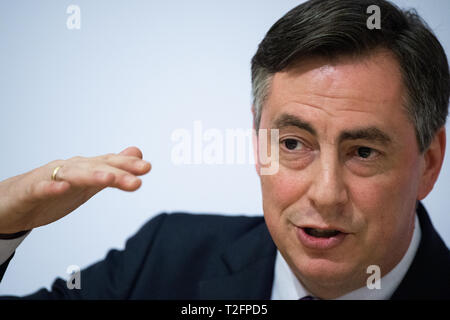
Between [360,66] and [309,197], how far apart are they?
0.48 metres

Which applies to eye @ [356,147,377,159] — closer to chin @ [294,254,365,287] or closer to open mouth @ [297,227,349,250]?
open mouth @ [297,227,349,250]

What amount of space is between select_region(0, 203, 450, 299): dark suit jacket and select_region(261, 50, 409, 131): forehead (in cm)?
67

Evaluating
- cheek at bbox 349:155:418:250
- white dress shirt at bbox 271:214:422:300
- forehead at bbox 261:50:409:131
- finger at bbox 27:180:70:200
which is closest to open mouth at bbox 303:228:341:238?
cheek at bbox 349:155:418:250

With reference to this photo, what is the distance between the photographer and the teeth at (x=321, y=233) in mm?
1754

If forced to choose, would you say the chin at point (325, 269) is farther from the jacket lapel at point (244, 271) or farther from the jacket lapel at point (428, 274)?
the jacket lapel at point (244, 271)

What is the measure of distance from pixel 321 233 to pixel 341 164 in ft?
A: 0.86

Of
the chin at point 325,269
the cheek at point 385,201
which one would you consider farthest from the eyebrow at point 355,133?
the chin at point 325,269

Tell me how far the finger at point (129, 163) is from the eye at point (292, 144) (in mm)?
626

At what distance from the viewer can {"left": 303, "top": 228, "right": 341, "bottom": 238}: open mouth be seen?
5.75 ft

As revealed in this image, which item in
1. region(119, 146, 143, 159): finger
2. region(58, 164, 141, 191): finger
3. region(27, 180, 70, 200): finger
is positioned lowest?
region(27, 180, 70, 200): finger

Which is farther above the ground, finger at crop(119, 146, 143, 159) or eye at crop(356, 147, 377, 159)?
finger at crop(119, 146, 143, 159)

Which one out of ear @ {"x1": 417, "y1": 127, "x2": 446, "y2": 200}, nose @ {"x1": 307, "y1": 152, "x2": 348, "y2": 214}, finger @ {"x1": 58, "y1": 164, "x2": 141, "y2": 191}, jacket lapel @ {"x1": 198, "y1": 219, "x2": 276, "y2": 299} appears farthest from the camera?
jacket lapel @ {"x1": 198, "y1": 219, "x2": 276, "y2": 299}

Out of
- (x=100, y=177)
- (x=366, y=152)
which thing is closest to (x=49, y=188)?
(x=100, y=177)

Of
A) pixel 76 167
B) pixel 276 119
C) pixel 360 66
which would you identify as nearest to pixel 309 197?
pixel 276 119
